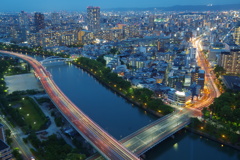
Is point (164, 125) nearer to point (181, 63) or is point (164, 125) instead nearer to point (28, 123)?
point (28, 123)

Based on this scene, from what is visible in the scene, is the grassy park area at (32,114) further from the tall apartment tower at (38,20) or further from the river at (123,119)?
the tall apartment tower at (38,20)

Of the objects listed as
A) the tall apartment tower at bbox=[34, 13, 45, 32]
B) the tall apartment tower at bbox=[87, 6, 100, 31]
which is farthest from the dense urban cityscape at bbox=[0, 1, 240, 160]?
the tall apartment tower at bbox=[34, 13, 45, 32]

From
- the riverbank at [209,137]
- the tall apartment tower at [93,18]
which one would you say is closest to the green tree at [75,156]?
the riverbank at [209,137]

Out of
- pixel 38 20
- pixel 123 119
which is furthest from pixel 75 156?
pixel 38 20

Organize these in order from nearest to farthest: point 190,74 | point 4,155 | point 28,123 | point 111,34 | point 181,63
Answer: point 4,155
point 28,123
point 190,74
point 181,63
point 111,34

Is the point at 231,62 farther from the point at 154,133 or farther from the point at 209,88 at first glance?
the point at 154,133

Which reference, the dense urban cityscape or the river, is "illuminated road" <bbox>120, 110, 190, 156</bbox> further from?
the river

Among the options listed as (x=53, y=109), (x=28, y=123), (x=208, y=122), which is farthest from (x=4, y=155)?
(x=208, y=122)

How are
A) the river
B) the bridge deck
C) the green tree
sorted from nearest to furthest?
the green tree < the bridge deck < the river
